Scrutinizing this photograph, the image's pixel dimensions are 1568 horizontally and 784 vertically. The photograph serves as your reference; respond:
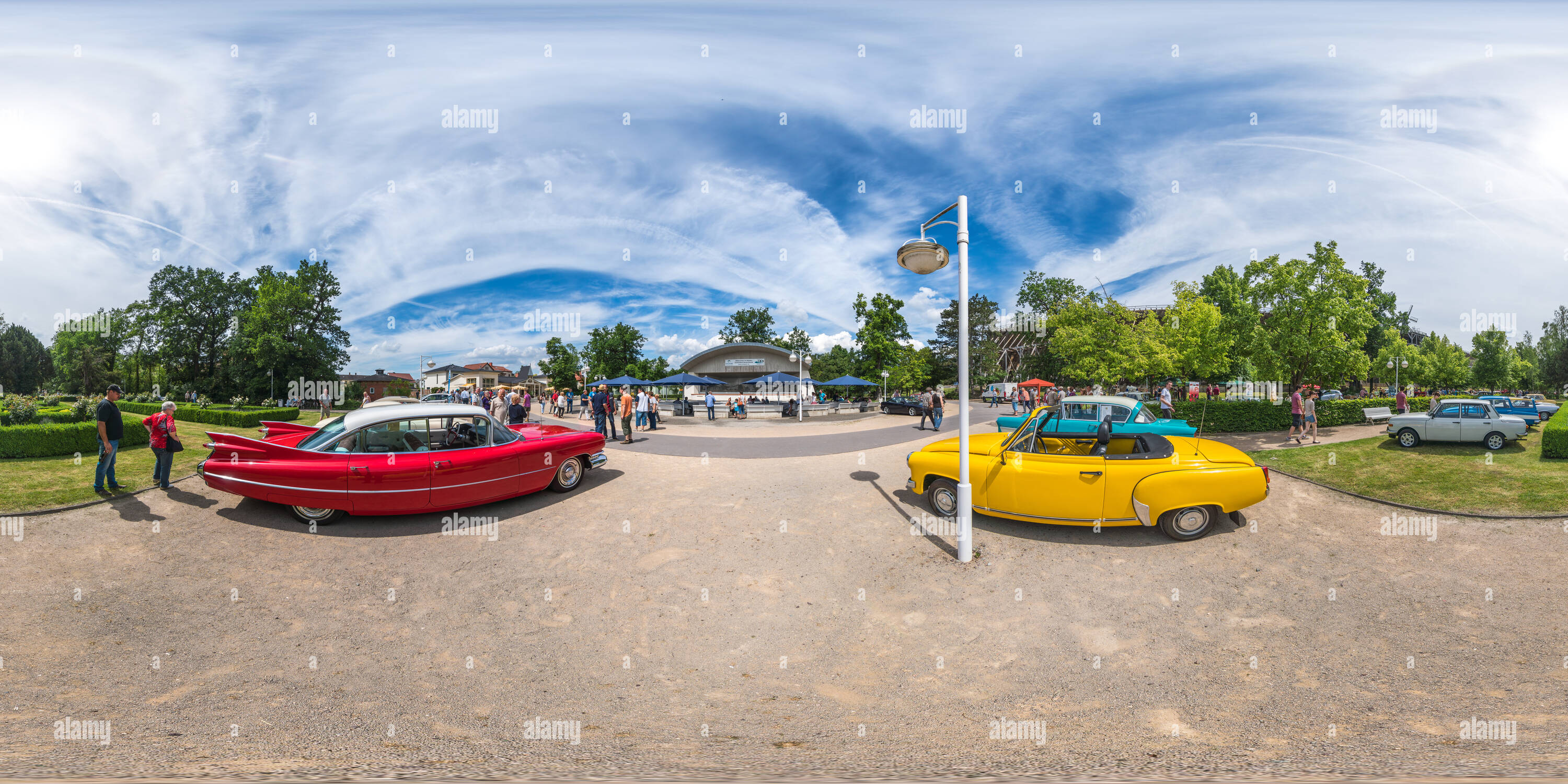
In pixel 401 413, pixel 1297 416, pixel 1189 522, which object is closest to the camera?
pixel 1189 522

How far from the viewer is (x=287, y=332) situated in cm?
3944

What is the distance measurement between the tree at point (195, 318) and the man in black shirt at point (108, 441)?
4601 centimetres

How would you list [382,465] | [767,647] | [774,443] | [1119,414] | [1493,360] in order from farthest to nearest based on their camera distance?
[1493,360]
[774,443]
[1119,414]
[382,465]
[767,647]

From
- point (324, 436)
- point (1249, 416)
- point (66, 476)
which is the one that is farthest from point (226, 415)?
point (1249, 416)

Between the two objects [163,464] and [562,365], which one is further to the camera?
[562,365]

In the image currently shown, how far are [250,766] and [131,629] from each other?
3.18m

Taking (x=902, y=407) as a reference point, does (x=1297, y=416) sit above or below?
above

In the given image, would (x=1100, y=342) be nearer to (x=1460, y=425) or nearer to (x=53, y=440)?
(x=1460, y=425)

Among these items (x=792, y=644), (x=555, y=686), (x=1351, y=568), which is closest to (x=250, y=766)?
(x=555, y=686)

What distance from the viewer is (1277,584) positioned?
5668mm

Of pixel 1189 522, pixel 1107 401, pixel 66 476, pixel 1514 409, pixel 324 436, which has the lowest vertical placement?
pixel 1189 522

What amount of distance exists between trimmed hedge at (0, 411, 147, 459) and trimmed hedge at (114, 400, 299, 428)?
9911 mm

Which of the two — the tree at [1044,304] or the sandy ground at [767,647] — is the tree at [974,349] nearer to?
the tree at [1044,304]

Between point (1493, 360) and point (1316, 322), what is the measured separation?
56742 mm
